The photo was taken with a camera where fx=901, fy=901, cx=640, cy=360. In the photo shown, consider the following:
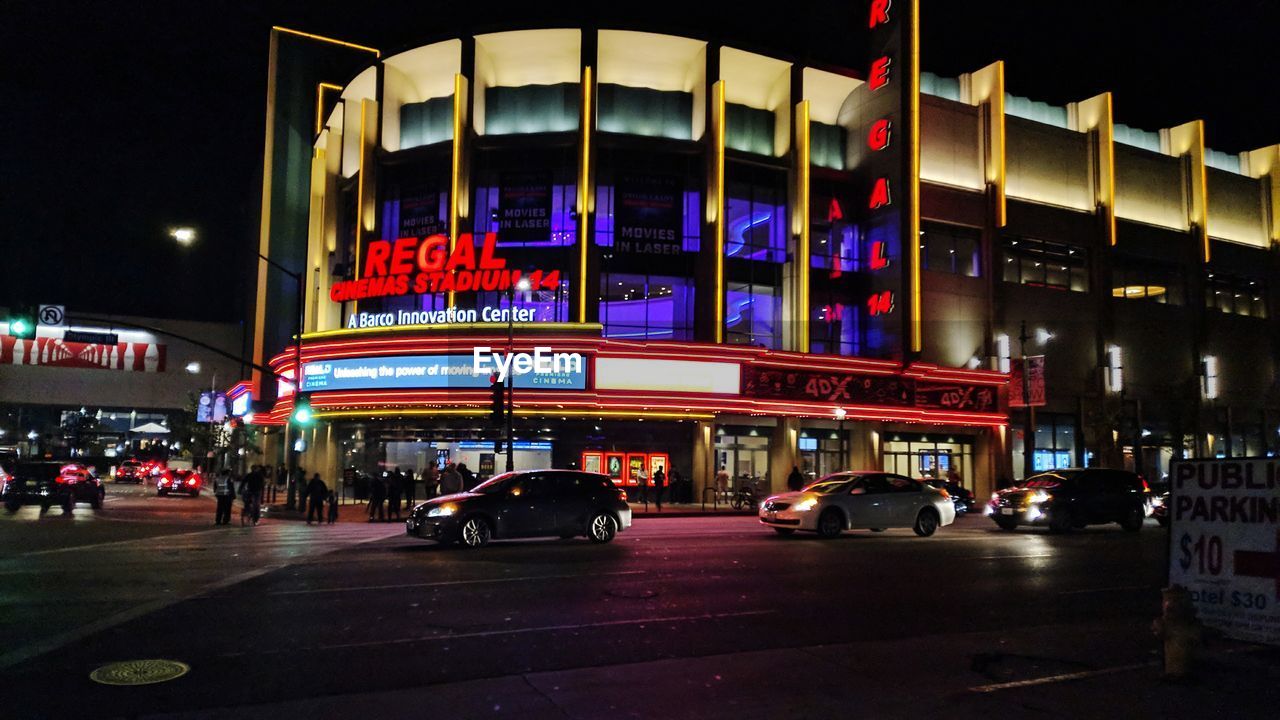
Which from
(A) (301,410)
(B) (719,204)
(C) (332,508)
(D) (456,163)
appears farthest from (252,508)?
(B) (719,204)

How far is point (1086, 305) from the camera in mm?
47156

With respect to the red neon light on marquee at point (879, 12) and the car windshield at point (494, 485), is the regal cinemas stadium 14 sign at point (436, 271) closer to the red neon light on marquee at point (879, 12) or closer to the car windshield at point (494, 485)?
the car windshield at point (494, 485)

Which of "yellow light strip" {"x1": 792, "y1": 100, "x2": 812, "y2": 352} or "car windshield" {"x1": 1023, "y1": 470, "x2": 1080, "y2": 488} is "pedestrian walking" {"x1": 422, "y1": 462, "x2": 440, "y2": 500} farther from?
"car windshield" {"x1": 1023, "y1": 470, "x2": 1080, "y2": 488}

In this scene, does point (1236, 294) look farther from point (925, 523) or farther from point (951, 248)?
point (925, 523)

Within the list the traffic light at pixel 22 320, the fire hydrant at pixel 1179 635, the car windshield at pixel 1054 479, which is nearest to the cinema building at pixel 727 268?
the traffic light at pixel 22 320

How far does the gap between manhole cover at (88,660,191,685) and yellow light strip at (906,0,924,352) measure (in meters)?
35.3

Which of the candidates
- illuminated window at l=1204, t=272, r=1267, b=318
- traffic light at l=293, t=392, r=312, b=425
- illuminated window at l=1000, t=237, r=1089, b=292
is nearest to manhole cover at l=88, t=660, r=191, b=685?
traffic light at l=293, t=392, r=312, b=425

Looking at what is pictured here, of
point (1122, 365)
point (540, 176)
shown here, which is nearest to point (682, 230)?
point (540, 176)

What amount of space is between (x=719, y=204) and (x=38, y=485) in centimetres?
2684

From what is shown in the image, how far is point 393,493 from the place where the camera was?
91.3 ft

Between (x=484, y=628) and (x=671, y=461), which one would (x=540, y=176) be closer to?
(x=671, y=461)

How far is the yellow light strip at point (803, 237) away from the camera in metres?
39.5

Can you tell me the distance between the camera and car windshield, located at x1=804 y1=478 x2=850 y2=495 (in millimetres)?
21094

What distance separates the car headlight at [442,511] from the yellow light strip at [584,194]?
59.1 feet
